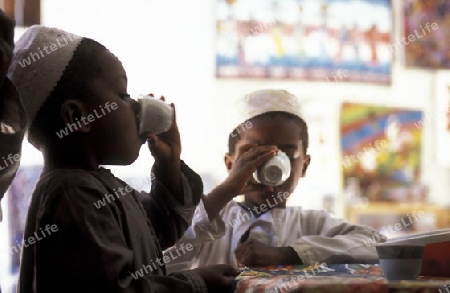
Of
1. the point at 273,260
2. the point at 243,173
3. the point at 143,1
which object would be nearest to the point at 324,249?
the point at 273,260

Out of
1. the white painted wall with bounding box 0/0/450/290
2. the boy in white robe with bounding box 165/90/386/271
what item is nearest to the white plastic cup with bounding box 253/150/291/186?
the boy in white robe with bounding box 165/90/386/271

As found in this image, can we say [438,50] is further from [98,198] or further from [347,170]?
[98,198]

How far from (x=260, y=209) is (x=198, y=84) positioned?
1679mm

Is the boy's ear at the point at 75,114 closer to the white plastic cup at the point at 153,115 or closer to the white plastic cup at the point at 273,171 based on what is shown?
the white plastic cup at the point at 153,115

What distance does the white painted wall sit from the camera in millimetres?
2734

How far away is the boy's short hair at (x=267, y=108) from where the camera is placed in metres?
1.39

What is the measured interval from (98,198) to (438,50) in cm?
298

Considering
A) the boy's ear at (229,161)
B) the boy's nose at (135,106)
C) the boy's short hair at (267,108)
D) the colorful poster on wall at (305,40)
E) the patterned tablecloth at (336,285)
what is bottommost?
the patterned tablecloth at (336,285)

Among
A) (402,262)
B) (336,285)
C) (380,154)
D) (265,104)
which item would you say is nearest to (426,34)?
(380,154)

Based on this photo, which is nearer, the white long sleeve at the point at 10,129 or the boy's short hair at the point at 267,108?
the white long sleeve at the point at 10,129

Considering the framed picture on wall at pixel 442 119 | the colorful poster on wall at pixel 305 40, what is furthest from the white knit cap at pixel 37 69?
the framed picture on wall at pixel 442 119

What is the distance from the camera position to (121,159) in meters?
0.92

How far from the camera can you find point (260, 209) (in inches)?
54.7

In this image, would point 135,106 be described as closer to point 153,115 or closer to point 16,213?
point 153,115
